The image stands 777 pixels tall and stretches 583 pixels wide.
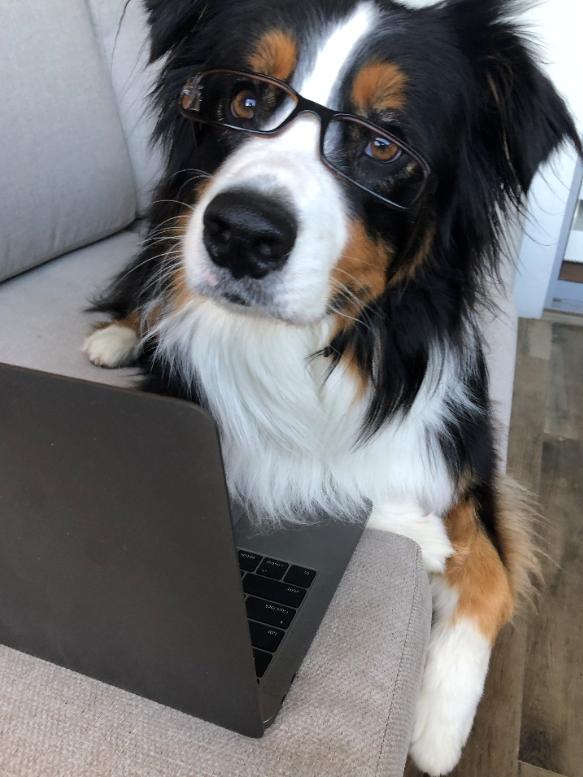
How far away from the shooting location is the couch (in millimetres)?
719

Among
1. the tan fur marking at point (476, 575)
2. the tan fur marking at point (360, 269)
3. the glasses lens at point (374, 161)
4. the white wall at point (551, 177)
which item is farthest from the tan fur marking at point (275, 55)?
the white wall at point (551, 177)

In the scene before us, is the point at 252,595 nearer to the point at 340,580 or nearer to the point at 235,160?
the point at 340,580

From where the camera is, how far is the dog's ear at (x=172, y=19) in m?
1.14

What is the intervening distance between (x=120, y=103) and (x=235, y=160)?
1.01 metres

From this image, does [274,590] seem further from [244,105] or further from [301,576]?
[244,105]

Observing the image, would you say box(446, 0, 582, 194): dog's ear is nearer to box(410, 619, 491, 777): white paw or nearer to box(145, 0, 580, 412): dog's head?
box(145, 0, 580, 412): dog's head

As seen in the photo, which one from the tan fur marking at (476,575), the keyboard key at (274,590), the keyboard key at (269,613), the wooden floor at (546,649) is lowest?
the wooden floor at (546,649)

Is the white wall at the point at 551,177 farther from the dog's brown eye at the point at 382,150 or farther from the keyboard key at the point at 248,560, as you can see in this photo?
the keyboard key at the point at 248,560

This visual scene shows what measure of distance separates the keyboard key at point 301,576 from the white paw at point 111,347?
59 cm

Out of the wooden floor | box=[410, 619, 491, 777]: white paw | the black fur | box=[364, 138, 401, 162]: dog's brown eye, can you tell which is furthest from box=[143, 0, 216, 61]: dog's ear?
the wooden floor

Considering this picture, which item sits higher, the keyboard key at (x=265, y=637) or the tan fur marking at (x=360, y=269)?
the tan fur marking at (x=360, y=269)

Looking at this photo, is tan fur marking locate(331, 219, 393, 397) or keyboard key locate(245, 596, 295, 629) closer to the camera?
keyboard key locate(245, 596, 295, 629)

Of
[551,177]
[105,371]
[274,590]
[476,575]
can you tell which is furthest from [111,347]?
[551,177]

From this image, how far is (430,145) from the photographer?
1.01m
